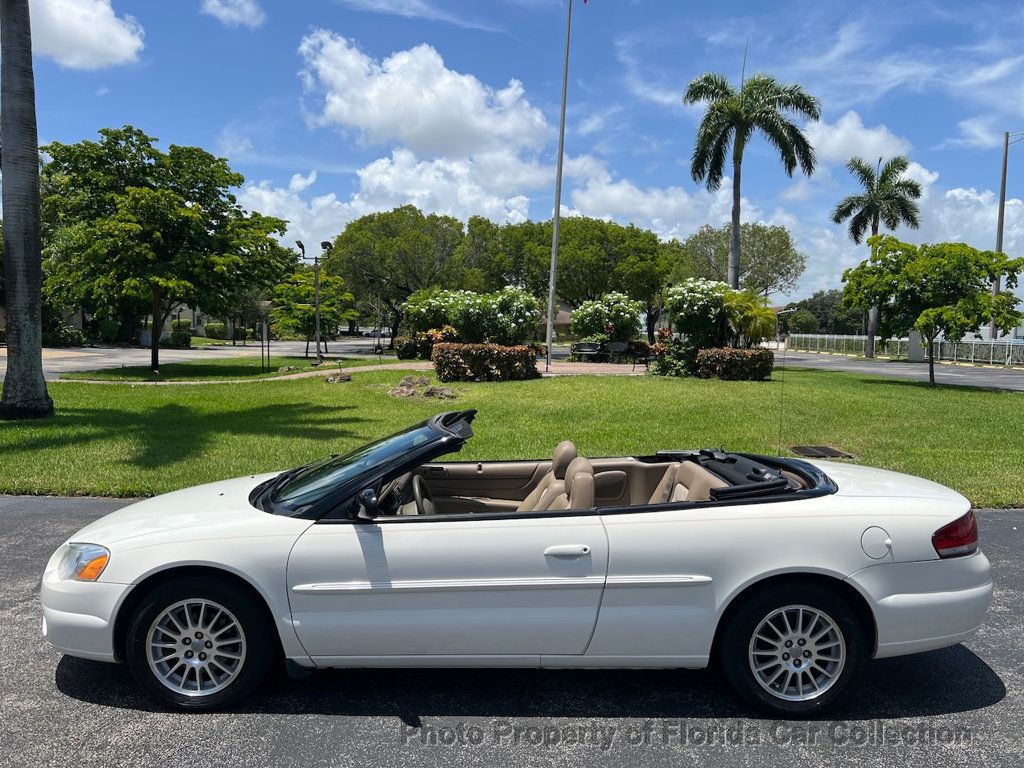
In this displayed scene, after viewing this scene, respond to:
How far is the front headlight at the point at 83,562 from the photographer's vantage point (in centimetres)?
325

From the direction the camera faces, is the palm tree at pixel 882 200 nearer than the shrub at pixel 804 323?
Yes

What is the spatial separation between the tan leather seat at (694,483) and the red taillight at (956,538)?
94 cm

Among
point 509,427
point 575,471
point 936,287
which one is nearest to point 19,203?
point 509,427

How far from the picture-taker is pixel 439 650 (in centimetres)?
320

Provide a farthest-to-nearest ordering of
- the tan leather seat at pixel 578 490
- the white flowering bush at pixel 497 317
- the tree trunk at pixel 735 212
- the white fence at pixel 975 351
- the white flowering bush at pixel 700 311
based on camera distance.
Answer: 1. the white fence at pixel 975 351
2. the tree trunk at pixel 735 212
3. the white flowering bush at pixel 497 317
4. the white flowering bush at pixel 700 311
5. the tan leather seat at pixel 578 490

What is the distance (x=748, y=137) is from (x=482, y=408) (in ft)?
69.3

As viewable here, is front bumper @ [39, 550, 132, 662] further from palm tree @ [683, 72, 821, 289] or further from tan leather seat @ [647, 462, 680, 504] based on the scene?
palm tree @ [683, 72, 821, 289]

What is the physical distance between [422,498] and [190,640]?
1.29 meters

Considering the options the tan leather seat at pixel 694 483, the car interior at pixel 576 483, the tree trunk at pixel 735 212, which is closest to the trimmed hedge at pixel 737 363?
the tree trunk at pixel 735 212

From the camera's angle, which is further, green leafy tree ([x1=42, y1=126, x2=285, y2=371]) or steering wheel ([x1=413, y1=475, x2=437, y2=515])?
green leafy tree ([x1=42, y1=126, x2=285, y2=371])

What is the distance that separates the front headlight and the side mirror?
113cm

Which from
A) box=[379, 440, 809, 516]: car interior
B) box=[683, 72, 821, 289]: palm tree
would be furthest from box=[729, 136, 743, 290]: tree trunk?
box=[379, 440, 809, 516]: car interior

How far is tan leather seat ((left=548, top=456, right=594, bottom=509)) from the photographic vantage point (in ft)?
11.3

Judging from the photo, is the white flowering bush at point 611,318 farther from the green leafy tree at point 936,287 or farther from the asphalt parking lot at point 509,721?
the asphalt parking lot at point 509,721
